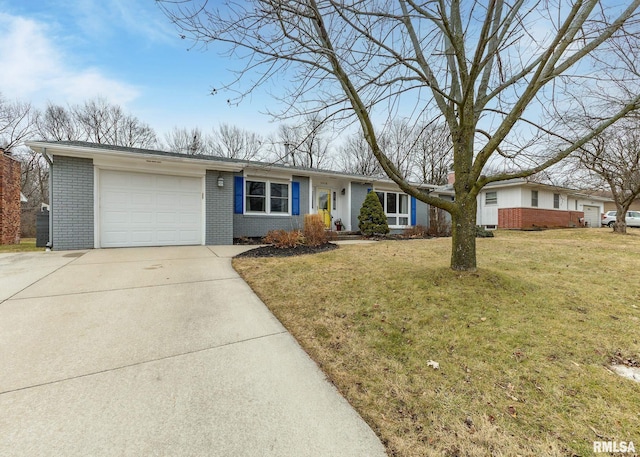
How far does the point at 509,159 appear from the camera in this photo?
4.38 meters

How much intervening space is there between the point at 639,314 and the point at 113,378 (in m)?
5.48

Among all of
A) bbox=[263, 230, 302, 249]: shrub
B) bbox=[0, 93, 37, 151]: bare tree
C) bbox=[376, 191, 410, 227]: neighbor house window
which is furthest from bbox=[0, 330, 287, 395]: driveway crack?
bbox=[0, 93, 37, 151]: bare tree

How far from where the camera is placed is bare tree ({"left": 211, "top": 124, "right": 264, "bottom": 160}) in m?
24.5

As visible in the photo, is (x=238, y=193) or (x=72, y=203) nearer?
(x=72, y=203)

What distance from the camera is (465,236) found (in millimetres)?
4074

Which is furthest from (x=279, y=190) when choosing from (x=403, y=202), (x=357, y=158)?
(x=357, y=158)

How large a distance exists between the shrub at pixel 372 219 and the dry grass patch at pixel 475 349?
6634mm

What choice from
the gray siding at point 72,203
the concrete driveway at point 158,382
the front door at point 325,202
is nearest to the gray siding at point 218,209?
the gray siding at point 72,203

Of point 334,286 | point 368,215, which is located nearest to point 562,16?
point 334,286

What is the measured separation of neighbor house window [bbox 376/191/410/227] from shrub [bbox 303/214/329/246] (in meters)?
6.14

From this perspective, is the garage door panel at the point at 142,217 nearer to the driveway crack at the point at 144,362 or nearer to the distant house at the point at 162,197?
the distant house at the point at 162,197

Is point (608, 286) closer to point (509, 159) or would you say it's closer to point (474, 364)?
point (509, 159)

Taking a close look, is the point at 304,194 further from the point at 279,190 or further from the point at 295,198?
the point at 279,190

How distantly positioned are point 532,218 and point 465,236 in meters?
17.8
